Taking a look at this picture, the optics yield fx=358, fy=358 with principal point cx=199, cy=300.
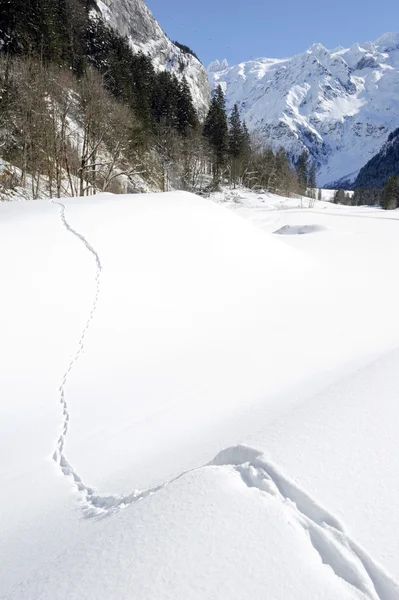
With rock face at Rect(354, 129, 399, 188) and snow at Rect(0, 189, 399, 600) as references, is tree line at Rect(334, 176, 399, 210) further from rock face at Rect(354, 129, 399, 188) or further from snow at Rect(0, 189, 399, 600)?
snow at Rect(0, 189, 399, 600)

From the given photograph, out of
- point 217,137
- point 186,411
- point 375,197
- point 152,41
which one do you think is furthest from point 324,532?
point 375,197

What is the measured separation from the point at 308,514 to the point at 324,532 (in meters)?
0.13

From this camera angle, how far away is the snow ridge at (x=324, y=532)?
1.37 meters

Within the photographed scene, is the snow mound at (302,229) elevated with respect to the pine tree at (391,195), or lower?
lower

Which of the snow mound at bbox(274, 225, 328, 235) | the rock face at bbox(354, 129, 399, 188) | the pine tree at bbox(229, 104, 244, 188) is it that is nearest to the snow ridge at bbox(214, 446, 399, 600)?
the snow mound at bbox(274, 225, 328, 235)

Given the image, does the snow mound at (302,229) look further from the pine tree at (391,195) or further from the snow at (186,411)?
the pine tree at (391,195)

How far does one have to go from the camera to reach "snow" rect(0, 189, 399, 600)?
1.48 meters

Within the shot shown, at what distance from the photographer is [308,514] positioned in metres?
1.68

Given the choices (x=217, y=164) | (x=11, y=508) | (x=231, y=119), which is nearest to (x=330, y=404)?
(x=11, y=508)

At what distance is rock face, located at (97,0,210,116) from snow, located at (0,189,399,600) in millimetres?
65777

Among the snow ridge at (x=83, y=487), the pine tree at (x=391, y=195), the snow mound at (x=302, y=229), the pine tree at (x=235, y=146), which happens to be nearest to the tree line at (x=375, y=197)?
the pine tree at (x=391, y=195)

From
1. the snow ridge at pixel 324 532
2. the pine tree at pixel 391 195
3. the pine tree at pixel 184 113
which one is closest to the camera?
the snow ridge at pixel 324 532

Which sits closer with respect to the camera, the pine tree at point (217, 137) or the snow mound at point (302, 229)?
the snow mound at point (302, 229)

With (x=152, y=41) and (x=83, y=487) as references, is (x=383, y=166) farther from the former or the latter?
(x=83, y=487)
